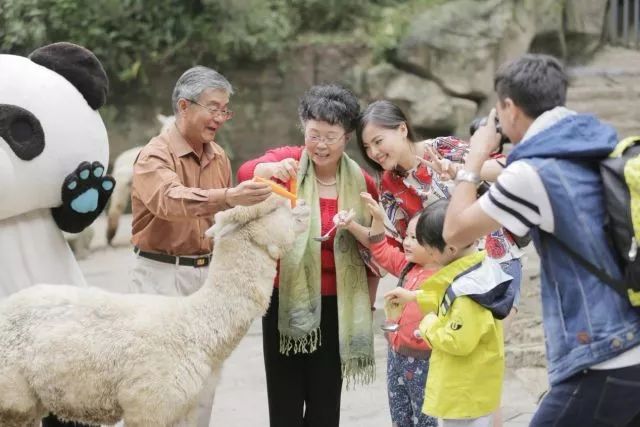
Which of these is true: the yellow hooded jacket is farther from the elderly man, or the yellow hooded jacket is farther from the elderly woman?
the elderly man

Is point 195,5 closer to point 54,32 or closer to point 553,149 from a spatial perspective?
point 54,32


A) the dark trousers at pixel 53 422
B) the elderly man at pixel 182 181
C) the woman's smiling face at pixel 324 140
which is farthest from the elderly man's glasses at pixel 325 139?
the dark trousers at pixel 53 422

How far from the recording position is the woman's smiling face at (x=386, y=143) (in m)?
3.87

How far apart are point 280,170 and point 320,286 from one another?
1.62 feet

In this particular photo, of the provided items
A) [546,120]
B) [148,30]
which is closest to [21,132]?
[546,120]

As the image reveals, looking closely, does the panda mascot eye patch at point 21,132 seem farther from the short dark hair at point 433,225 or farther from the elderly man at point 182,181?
the short dark hair at point 433,225

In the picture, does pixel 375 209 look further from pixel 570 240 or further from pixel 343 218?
pixel 570 240

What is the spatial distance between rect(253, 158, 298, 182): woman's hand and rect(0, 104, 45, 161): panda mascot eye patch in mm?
834

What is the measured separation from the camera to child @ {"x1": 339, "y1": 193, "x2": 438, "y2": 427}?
3732 mm

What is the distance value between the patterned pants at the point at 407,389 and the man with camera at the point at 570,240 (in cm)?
95

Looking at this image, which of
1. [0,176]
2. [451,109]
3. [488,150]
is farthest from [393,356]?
[451,109]

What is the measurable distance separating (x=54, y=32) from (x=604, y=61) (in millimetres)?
5855

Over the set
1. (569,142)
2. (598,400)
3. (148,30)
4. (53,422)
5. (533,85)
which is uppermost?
(533,85)

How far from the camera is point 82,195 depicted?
3.92 m
